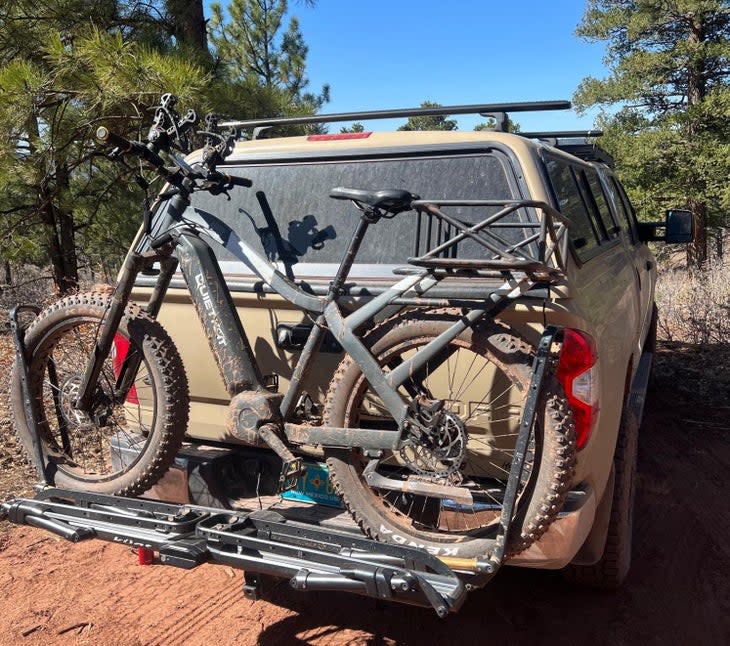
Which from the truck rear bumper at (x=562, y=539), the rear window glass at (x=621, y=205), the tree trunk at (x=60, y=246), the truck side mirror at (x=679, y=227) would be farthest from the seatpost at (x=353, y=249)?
the tree trunk at (x=60, y=246)

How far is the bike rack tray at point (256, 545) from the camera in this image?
84.8 inches

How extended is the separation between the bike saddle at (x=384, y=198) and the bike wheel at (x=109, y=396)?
1002mm

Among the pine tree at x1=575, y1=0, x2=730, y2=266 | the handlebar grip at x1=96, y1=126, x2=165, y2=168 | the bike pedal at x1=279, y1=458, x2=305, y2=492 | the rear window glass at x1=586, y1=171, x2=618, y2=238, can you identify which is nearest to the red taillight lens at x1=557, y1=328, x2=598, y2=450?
the bike pedal at x1=279, y1=458, x2=305, y2=492

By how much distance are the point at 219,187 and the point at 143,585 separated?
2.08 meters

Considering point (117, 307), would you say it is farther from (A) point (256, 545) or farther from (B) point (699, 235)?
(B) point (699, 235)

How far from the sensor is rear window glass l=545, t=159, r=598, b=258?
319 centimetres

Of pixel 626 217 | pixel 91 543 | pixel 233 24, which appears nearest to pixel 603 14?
pixel 233 24

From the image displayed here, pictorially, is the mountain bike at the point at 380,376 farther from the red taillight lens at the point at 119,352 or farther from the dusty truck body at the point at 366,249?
the dusty truck body at the point at 366,249

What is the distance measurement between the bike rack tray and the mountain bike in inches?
6.7

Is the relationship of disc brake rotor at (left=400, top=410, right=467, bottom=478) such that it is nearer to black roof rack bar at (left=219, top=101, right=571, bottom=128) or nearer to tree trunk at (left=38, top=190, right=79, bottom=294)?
black roof rack bar at (left=219, top=101, right=571, bottom=128)

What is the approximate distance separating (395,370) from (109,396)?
1527 mm

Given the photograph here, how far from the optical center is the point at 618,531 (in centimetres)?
305

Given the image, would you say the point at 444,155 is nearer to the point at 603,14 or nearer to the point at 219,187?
the point at 219,187

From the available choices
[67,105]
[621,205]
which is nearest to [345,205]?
[621,205]
